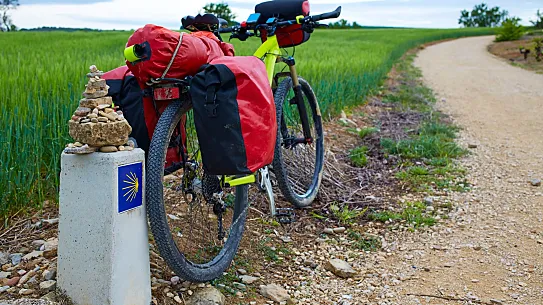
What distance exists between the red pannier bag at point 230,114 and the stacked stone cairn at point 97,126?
0.31 meters

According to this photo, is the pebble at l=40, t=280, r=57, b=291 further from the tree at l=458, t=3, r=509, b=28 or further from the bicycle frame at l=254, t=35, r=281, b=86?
the tree at l=458, t=3, r=509, b=28

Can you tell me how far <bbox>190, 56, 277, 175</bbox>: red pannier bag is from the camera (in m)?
2.22

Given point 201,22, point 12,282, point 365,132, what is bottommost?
point 12,282

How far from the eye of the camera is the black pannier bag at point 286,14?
3.33 m

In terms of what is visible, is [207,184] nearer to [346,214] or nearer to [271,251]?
[271,251]

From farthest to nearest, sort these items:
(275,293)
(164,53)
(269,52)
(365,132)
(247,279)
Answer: (365,132) < (269,52) < (247,279) < (275,293) < (164,53)

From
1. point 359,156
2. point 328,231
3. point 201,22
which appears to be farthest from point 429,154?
point 201,22

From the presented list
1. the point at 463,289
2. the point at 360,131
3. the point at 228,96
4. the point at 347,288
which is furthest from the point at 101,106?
the point at 360,131

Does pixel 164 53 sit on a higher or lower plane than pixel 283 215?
higher

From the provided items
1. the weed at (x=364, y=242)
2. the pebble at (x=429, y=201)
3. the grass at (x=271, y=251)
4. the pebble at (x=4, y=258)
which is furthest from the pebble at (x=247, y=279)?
the pebble at (x=429, y=201)

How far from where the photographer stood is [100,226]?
200cm

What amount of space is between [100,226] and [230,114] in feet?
2.16

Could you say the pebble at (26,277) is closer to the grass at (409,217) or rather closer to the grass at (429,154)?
the grass at (409,217)

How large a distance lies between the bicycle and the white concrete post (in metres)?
0.11
